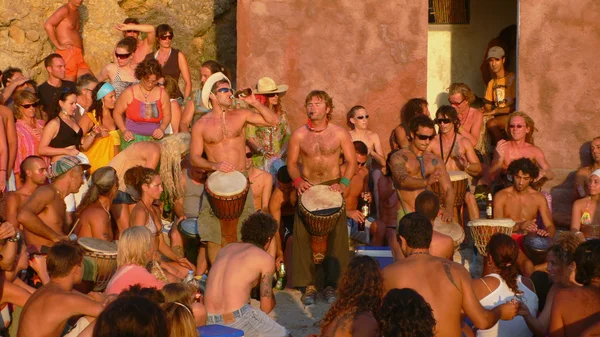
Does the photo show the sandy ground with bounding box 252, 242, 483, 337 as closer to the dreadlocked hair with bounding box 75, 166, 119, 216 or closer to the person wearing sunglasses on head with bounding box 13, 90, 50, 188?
the dreadlocked hair with bounding box 75, 166, 119, 216

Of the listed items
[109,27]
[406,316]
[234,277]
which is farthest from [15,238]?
[109,27]

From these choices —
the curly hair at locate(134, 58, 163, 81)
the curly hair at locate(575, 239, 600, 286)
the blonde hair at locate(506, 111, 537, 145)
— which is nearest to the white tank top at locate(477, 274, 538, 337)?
the curly hair at locate(575, 239, 600, 286)

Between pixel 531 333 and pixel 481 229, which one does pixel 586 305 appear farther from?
pixel 481 229

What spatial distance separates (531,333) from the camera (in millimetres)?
9562

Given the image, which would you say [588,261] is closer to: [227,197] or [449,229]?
[449,229]

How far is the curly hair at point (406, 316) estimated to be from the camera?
261 inches

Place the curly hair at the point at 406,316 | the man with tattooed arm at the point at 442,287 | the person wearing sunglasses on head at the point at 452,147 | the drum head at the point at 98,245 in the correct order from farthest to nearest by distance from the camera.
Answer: the person wearing sunglasses on head at the point at 452,147 < the drum head at the point at 98,245 < the man with tattooed arm at the point at 442,287 < the curly hair at the point at 406,316

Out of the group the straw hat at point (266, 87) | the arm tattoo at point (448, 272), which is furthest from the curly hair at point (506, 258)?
the straw hat at point (266, 87)

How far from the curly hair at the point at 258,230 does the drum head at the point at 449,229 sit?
1.99 metres

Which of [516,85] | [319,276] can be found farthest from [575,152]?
[319,276]

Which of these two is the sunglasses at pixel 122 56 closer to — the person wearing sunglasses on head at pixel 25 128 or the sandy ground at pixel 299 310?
the person wearing sunglasses on head at pixel 25 128

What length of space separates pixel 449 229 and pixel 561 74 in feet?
10.7

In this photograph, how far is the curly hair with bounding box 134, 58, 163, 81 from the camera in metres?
13.5

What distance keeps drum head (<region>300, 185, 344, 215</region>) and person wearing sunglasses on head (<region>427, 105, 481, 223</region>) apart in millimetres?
1849
